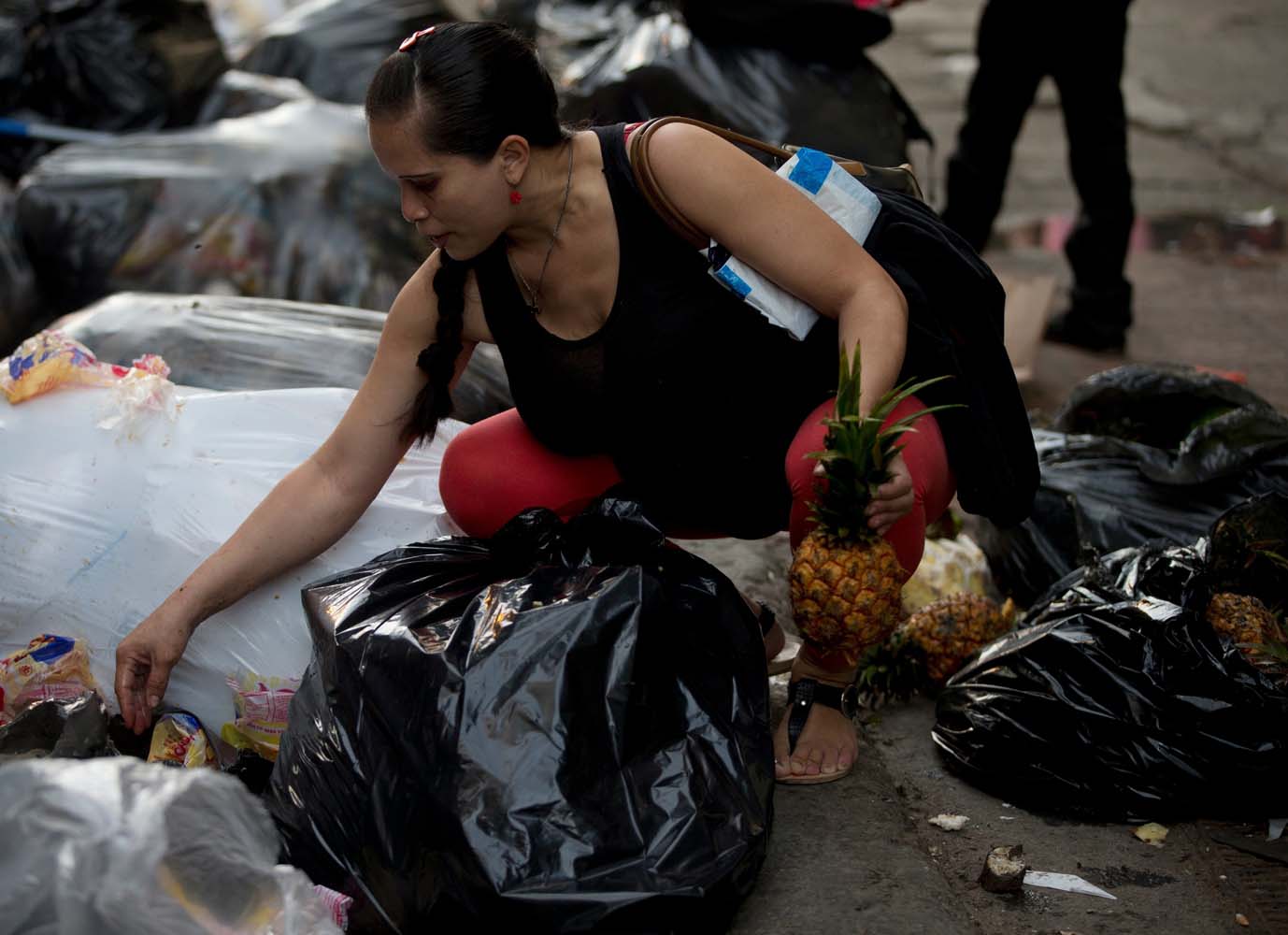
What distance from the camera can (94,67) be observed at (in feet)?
13.7

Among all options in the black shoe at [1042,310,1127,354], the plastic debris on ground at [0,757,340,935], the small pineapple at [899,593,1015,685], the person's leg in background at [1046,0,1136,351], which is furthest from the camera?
the black shoe at [1042,310,1127,354]

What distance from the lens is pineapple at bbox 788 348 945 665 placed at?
5.61 feet

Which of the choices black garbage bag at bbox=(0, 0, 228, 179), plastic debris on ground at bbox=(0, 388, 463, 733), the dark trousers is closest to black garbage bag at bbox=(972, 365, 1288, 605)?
plastic debris on ground at bbox=(0, 388, 463, 733)

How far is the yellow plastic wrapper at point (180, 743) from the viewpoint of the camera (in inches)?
74.3

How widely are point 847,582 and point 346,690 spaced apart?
0.68 m

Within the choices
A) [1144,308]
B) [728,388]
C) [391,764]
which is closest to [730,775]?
[391,764]

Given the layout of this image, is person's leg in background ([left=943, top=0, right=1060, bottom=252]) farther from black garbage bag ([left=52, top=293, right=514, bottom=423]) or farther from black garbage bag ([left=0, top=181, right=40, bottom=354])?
black garbage bag ([left=0, top=181, right=40, bottom=354])

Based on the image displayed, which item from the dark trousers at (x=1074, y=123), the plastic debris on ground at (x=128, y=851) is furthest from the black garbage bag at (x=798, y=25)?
the plastic debris on ground at (x=128, y=851)

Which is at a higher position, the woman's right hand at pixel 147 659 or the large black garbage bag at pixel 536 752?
the large black garbage bag at pixel 536 752

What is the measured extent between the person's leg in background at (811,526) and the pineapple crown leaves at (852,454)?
4 centimetres

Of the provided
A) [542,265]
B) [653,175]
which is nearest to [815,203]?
[653,175]

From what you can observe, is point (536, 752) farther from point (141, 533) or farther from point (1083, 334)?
point (1083, 334)

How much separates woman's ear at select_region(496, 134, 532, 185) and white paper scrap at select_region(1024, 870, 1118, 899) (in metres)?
1.21

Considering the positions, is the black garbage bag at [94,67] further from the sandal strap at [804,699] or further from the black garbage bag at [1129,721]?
the black garbage bag at [1129,721]
